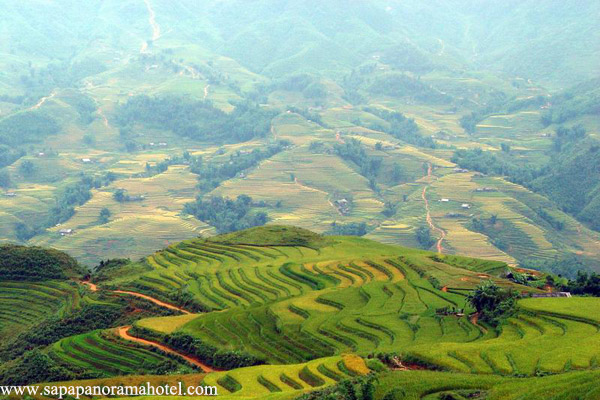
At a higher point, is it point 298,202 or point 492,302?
point 492,302

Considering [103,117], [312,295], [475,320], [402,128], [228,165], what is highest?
[475,320]

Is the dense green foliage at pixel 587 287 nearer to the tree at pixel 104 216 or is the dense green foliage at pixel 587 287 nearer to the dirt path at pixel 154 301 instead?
the dirt path at pixel 154 301

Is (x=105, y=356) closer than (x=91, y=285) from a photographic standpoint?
Yes

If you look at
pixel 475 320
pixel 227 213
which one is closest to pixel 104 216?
pixel 227 213

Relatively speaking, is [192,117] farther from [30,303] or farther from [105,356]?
[105,356]

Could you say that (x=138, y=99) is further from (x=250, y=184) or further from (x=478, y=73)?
(x=478, y=73)

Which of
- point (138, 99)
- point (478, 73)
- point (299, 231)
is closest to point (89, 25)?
point (138, 99)

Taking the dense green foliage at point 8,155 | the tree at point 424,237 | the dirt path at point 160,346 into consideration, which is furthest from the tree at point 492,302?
the dense green foliage at point 8,155

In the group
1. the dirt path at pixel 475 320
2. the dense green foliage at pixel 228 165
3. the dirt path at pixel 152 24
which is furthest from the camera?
the dirt path at pixel 152 24

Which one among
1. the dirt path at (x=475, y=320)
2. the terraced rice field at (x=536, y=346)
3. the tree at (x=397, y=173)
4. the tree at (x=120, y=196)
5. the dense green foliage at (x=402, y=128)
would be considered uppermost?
the terraced rice field at (x=536, y=346)
